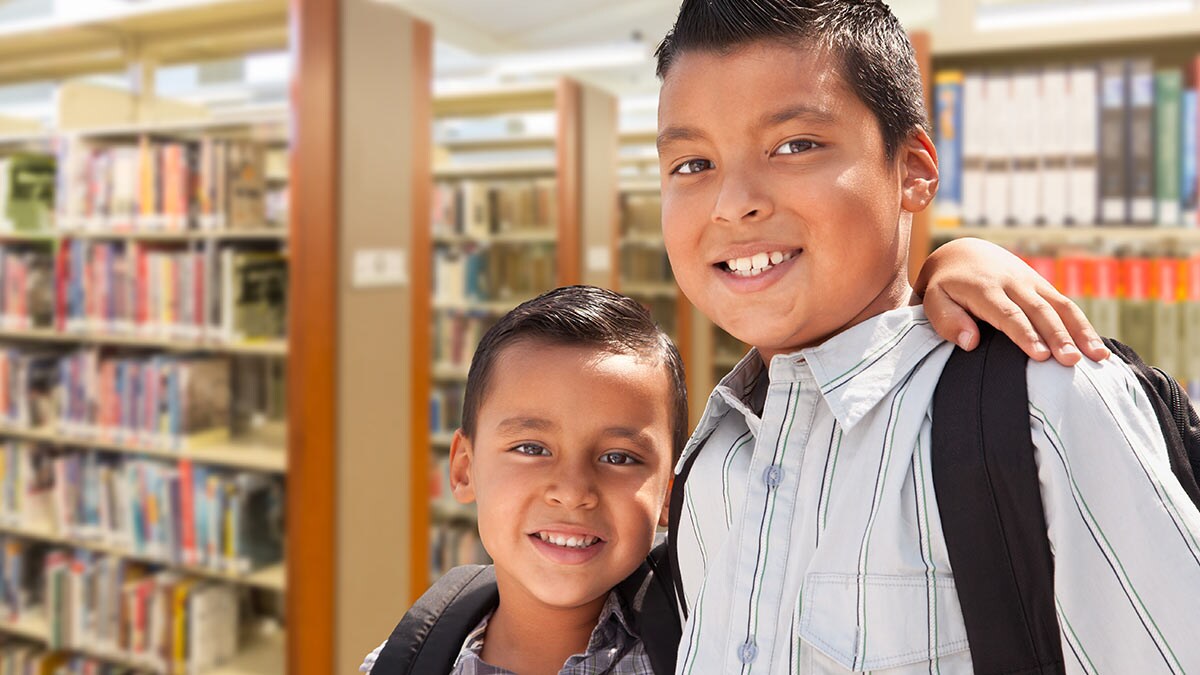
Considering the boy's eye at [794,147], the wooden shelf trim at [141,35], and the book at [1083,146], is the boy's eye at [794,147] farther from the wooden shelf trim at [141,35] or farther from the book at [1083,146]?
the wooden shelf trim at [141,35]

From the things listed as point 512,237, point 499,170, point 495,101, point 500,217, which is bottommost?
point 512,237

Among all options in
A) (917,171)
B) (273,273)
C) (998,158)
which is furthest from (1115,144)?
(273,273)

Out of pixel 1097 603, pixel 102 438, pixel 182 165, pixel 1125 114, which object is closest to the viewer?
pixel 1097 603

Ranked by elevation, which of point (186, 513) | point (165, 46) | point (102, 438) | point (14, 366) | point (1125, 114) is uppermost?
point (165, 46)

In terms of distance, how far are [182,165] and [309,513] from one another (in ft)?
4.15

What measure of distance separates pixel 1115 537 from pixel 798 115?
1.16 feet

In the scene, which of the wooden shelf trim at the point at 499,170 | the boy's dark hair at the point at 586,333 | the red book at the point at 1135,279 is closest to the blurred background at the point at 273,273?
the red book at the point at 1135,279

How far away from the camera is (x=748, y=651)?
2.25 ft

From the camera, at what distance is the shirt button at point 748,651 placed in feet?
2.24

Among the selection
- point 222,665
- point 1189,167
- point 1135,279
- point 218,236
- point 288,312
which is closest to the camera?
point 1189,167

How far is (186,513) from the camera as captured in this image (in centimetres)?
321

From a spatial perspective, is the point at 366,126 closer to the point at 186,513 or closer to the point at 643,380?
the point at 186,513

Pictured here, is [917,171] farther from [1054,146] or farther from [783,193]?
[1054,146]

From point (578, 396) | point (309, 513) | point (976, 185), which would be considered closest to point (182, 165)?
point (309, 513)
